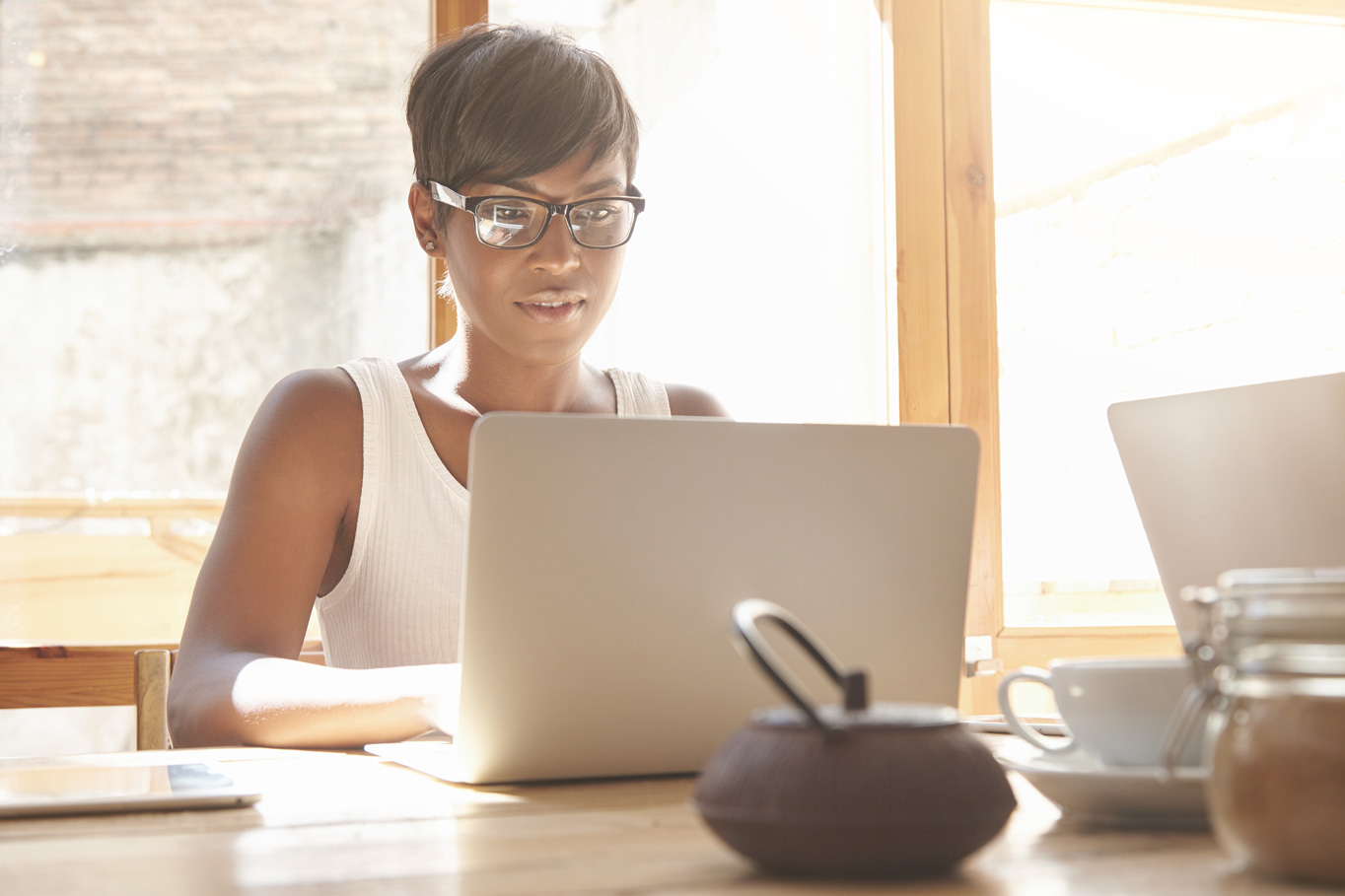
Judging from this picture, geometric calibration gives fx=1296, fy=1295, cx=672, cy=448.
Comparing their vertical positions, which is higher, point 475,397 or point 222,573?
point 475,397

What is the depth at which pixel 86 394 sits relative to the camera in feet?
8.18

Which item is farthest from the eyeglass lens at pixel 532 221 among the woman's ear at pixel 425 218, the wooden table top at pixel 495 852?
the wooden table top at pixel 495 852

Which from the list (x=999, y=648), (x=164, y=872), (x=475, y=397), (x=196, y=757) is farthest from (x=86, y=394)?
(x=164, y=872)

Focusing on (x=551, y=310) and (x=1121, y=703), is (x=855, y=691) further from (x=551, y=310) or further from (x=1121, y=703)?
(x=551, y=310)

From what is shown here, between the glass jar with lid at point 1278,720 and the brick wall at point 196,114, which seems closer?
the glass jar with lid at point 1278,720

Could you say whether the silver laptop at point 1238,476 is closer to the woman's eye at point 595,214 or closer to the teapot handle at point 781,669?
the teapot handle at point 781,669

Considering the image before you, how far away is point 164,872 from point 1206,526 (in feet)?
2.85

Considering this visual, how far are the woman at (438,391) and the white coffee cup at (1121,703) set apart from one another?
99 cm

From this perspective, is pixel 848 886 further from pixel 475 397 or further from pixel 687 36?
pixel 687 36

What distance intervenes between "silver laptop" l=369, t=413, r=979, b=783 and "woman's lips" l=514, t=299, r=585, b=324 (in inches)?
32.6

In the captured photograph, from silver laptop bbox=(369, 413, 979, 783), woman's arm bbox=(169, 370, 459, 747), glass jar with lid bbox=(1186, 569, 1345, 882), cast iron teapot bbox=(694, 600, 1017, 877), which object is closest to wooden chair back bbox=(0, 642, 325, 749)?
woman's arm bbox=(169, 370, 459, 747)

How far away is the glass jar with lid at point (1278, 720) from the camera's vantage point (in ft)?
1.56

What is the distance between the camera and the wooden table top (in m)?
0.56

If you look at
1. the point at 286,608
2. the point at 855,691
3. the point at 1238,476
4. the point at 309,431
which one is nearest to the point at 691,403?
the point at 309,431
